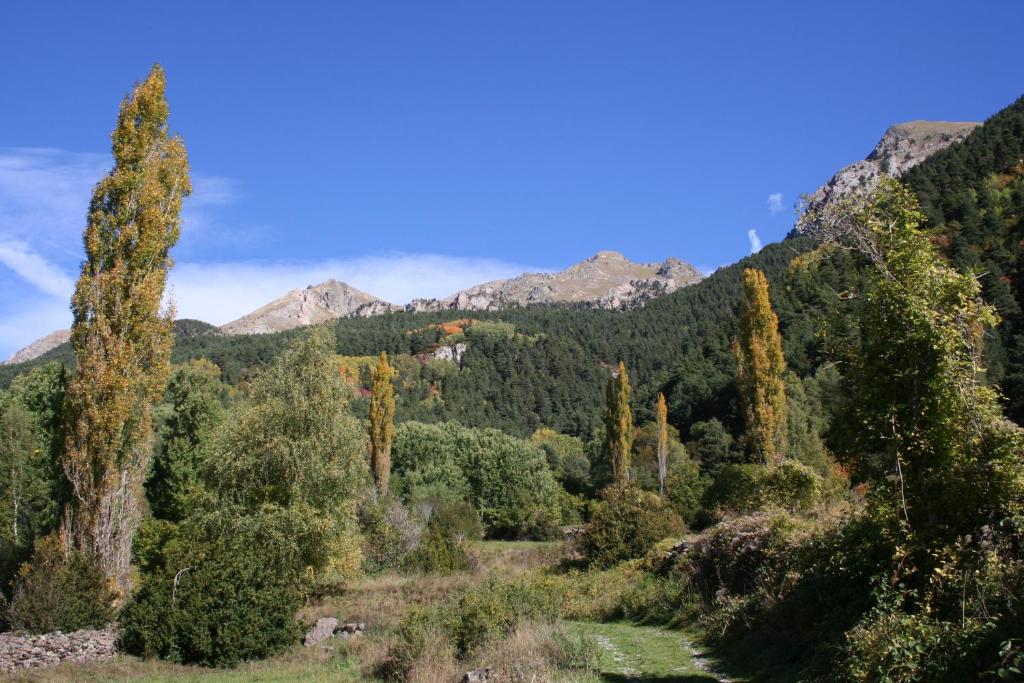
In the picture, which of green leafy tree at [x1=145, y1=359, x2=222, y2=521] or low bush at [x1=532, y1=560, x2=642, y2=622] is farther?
green leafy tree at [x1=145, y1=359, x2=222, y2=521]

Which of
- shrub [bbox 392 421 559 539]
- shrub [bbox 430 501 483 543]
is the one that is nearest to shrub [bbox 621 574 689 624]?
shrub [bbox 430 501 483 543]

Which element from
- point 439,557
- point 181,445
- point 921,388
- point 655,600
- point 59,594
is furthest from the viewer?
point 181,445

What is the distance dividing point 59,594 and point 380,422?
3269cm

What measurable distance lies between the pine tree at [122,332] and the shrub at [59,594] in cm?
53

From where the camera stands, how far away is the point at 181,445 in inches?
1415

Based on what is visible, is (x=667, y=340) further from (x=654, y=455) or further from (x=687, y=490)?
(x=687, y=490)

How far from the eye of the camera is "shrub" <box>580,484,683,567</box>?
2064 centimetres

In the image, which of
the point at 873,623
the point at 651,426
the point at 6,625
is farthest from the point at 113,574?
the point at 651,426

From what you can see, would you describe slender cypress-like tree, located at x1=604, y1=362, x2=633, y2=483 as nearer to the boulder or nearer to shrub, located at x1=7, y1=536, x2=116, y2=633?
the boulder

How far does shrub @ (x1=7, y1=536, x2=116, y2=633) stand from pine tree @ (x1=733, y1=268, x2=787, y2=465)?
22.8 metres

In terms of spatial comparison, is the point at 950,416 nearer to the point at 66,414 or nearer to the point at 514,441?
the point at 66,414

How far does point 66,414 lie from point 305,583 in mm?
7919

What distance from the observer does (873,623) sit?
7.34 metres

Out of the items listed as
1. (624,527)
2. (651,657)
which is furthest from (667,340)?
(651,657)
